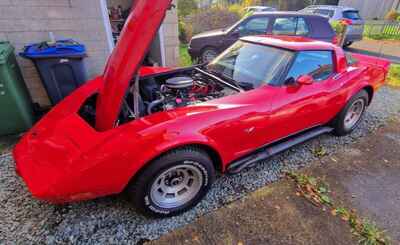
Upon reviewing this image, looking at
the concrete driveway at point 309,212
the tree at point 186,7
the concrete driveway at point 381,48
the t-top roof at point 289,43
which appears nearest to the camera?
the concrete driveway at point 309,212

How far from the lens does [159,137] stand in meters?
1.71

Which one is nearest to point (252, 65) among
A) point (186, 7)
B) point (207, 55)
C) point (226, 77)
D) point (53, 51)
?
point (226, 77)

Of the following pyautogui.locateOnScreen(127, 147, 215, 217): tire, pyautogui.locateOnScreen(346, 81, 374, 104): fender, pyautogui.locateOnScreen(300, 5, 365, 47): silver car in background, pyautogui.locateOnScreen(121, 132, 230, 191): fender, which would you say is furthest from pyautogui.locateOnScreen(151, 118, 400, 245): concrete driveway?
pyautogui.locateOnScreen(300, 5, 365, 47): silver car in background

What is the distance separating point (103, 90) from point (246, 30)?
16.6 ft

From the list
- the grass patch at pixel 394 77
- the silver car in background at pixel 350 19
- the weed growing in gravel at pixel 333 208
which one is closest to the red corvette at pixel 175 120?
the weed growing in gravel at pixel 333 208

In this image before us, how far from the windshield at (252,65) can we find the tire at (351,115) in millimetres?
1277

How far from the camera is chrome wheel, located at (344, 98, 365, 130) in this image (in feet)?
10.9

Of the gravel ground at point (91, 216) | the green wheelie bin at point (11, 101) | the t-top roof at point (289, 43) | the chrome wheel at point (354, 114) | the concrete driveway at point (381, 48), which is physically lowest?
the concrete driveway at point (381, 48)

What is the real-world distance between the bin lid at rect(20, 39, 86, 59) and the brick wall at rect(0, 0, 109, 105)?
49cm

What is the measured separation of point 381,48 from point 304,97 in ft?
38.2

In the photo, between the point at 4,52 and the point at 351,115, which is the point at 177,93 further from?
the point at 351,115

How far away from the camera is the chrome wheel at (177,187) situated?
76.7 inches

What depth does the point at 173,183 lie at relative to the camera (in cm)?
204

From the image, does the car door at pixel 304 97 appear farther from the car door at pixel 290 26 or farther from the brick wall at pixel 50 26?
the car door at pixel 290 26
